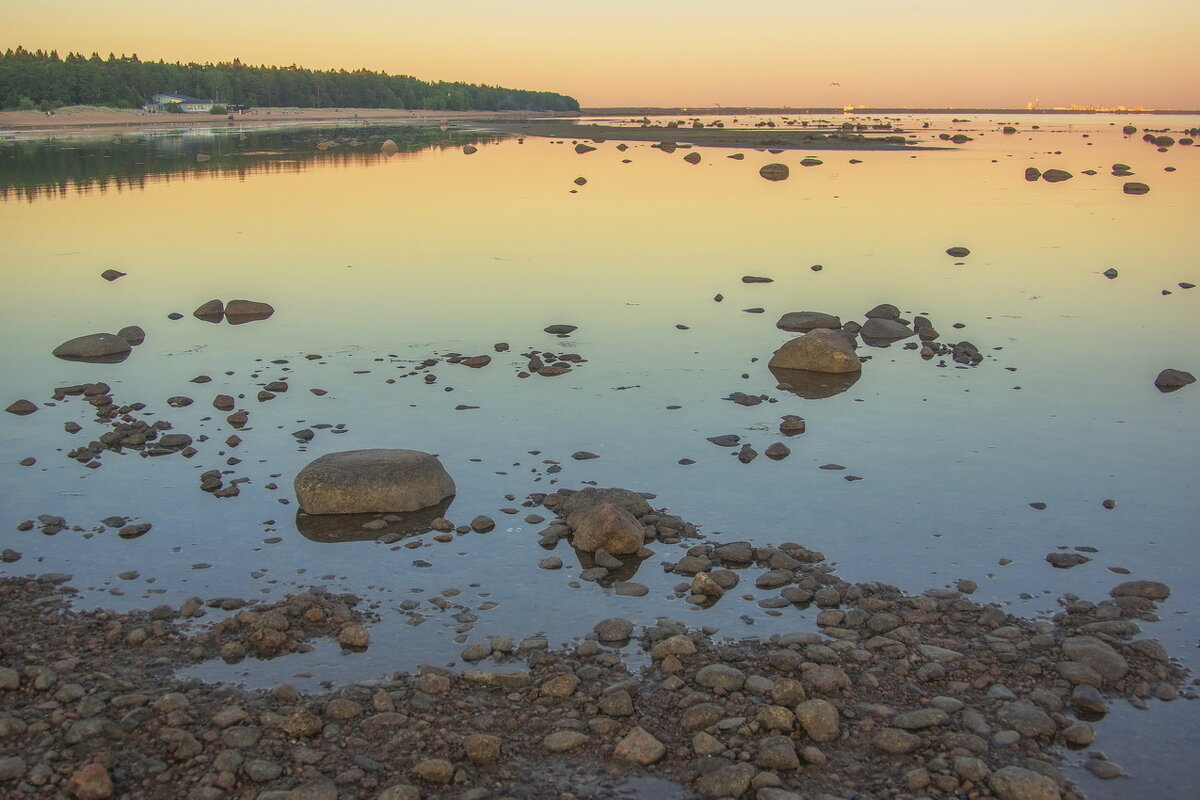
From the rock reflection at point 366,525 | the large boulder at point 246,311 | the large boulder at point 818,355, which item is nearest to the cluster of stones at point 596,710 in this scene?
the rock reflection at point 366,525

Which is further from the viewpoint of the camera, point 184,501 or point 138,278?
point 138,278

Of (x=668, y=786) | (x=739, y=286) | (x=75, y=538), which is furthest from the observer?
(x=739, y=286)

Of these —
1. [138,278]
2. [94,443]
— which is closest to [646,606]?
[94,443]

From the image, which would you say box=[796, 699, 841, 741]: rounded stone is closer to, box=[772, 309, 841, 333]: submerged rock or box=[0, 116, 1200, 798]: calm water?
box=[0, 116, 1200, 798]: calm water

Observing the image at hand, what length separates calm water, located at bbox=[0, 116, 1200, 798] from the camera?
418 inches

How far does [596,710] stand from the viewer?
27.0 ft

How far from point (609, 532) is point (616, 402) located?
18.8ft

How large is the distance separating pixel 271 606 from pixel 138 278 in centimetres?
2112

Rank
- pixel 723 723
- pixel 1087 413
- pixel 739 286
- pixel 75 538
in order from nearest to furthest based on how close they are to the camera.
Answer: pixel 723 723, pixel 75 538, pixel 1087 413, pixel 739 286

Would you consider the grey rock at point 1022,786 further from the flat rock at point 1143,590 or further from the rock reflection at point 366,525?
the rock reflection at point 366,525

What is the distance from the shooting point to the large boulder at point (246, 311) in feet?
76.1

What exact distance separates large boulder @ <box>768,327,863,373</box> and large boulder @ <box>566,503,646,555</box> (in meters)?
8.13

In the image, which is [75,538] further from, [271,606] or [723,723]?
[723,723]

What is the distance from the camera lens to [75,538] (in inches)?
455
